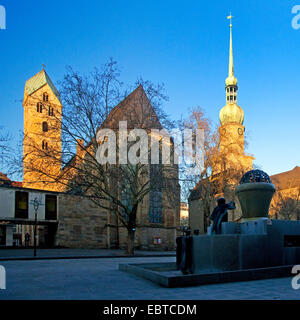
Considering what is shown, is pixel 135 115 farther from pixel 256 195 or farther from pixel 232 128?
pixel 232 128

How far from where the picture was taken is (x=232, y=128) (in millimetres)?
52312

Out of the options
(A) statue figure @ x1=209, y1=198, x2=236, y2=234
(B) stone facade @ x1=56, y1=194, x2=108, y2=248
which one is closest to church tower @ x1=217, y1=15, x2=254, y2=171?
(B) stone facade @ x1=56, y1=194, x2=108, y2=248

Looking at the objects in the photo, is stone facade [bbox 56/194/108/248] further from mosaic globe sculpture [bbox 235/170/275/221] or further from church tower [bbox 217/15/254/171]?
mosaic globe sculpture [bbox 235/170/275/221]

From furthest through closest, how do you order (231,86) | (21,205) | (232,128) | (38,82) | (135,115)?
1. (231,86)
2. (38,82)
3. (232,128)
4. (21,205)
5. (135,115)

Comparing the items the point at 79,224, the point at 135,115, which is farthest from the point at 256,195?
the point at 79,224

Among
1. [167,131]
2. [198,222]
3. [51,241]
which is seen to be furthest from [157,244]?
[198,222]

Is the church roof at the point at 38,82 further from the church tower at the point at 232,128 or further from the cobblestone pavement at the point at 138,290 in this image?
the cobblestone pavement at the point at 138,290

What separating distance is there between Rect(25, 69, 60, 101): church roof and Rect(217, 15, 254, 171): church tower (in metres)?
31.7

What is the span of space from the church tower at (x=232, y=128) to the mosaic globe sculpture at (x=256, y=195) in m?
20.9

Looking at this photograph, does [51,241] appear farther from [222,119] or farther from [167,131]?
[222,119]

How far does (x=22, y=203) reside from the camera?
3438 centimetres

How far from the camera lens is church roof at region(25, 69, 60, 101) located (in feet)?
200

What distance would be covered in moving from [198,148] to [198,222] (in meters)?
41.5

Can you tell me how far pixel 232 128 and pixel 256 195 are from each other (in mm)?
42772
